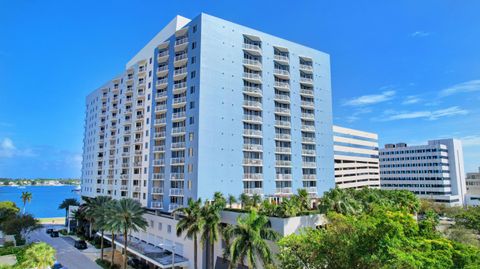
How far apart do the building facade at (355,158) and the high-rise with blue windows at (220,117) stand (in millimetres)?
41957

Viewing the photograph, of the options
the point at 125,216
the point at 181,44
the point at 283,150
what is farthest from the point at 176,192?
the point at 181,44

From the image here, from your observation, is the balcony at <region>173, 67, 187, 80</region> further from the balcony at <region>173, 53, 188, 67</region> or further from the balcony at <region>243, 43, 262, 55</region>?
the balcony at <region>243, 43, 262, 55</region>

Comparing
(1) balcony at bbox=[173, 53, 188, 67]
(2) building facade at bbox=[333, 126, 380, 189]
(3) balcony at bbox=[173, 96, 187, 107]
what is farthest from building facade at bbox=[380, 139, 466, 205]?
(1) balcony at bbox=[173, 53, 188, 67]

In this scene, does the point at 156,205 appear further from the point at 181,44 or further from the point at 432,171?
the point at 432,171

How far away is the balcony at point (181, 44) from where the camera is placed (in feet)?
155

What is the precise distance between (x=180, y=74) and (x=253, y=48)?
12.9m

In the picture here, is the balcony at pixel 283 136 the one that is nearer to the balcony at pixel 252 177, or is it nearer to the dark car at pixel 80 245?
the balcony at pixel 252 177

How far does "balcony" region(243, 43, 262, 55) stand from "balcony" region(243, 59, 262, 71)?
149cm

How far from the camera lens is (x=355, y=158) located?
348 feet

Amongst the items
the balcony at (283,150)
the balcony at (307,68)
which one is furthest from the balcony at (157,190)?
the balcony at (307,68)

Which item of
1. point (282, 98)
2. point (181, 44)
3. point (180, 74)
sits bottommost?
point (282, 98)

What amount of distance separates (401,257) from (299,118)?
40.2 meters

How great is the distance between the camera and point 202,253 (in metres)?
37.0

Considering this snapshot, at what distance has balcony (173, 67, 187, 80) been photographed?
153 feet
